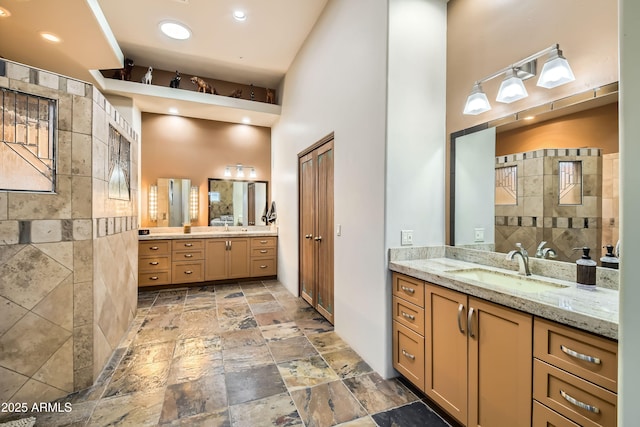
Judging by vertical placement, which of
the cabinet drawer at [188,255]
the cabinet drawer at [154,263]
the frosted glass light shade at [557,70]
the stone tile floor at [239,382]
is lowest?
the stone tile floor at [239,382]

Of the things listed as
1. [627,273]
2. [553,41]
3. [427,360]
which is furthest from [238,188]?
[627,273]

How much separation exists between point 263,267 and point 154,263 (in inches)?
69.0

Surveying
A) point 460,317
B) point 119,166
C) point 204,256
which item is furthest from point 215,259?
point 460,317

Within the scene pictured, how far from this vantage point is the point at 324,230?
338cm

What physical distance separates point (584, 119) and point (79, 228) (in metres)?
3.34

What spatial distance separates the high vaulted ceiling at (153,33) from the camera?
2.69 meters

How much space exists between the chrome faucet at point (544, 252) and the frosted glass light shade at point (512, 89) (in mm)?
986

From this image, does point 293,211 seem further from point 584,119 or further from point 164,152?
point 584,119

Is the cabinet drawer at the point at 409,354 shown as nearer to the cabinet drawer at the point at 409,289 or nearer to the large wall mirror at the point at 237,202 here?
the cabinet drawer at the point at 409,289

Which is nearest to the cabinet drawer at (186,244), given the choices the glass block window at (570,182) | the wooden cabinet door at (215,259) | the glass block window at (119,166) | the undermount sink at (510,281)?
the wooden cabinet door at (215,259)

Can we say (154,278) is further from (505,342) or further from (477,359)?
(505,342)

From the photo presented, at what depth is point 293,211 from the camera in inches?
175

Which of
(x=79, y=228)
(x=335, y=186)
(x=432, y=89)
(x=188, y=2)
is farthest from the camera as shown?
(x=188, y=2)

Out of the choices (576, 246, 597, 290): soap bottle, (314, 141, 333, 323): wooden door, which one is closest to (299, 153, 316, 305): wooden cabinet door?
(314, 141, 333, 323): wooden door
